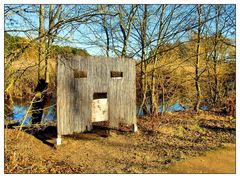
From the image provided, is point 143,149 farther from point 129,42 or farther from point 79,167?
point 129,42

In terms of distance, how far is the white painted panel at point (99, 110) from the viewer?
6.71 meters

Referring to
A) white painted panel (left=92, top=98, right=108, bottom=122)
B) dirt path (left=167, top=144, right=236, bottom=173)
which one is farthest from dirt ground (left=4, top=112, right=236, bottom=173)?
white painted panel (left=92, top=98, right=108, bottom=122)

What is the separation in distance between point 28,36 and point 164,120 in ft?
20.0

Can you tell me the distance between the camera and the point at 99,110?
268 inches

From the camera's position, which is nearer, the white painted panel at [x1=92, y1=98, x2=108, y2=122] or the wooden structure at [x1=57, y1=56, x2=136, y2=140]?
the wooden structure at [x1=57, y1=56, x2=136, y2=140]

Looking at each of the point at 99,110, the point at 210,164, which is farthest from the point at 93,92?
the point at 210,164

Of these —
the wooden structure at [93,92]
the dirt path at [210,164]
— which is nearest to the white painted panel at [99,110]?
the wooden structure at [93,92]

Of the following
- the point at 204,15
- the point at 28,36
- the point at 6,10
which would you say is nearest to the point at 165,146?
the point at 28,36

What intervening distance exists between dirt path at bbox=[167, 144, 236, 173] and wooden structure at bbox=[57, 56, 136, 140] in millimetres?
2474

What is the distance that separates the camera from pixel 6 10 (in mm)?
4098

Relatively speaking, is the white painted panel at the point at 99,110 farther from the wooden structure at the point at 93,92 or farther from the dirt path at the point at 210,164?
the dirt path at the point at 210,164

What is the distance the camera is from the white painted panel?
671 cm

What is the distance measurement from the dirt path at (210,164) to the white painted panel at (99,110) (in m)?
2.57

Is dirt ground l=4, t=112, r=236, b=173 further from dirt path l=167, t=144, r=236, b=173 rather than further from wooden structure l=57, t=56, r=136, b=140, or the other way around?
wooden structure l=57, t=56, r=136, b=140
